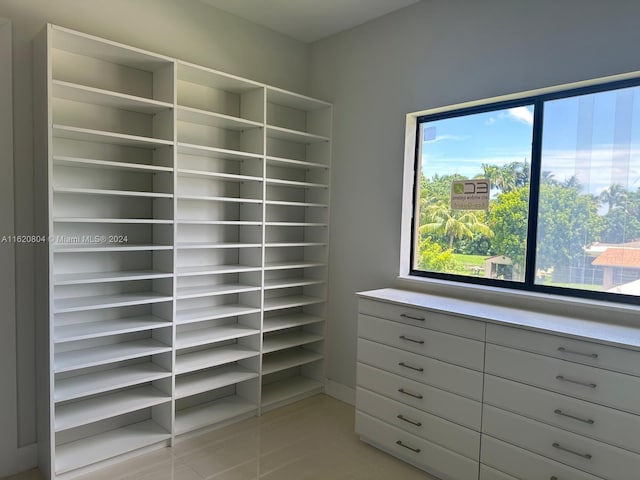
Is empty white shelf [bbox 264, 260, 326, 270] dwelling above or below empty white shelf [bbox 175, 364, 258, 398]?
above

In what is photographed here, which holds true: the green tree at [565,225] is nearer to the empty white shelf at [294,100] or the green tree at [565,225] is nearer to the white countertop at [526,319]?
the white countertop at [526,319]

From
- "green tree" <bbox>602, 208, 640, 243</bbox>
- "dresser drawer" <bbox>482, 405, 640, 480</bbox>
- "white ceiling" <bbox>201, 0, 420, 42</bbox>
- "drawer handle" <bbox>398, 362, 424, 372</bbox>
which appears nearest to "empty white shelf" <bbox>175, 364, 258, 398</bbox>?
"drawer handle" <bbox>398, 362, 424, 372</bbox>

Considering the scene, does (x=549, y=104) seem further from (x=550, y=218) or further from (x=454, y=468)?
(x=454, y=468)

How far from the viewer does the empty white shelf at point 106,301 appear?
2.31 m

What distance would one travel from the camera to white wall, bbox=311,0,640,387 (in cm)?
230

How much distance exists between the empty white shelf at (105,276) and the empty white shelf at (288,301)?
0.90 meters

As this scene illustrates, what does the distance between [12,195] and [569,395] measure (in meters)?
3.08

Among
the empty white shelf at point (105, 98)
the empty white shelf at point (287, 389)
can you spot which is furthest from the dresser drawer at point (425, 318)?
the empty white shelf at point (105, 98)

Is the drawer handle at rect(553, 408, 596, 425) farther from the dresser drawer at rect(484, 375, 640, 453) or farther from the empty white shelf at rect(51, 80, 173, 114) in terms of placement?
the empty white shelf at rect(51, 80, 173, 114)

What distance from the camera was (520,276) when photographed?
266 centimetres

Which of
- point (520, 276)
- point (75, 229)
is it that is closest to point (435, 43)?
point (520, 276)

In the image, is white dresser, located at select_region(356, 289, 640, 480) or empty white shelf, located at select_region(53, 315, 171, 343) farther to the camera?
empty white shelf, located at select_region(53, 315, 171, 343)

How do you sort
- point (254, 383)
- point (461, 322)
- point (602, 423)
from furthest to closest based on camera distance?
point (254, 383) < point (461, 322) < point (602, 423)

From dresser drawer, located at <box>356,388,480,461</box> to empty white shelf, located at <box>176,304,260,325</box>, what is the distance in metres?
1.01
